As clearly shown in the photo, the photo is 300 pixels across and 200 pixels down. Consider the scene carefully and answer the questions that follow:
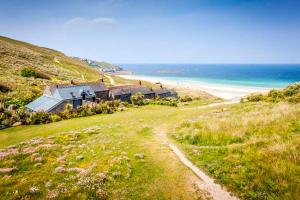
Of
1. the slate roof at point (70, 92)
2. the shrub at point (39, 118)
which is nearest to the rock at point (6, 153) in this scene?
the shrub at point (39, 118)

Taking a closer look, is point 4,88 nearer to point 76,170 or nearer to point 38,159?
point 38,159

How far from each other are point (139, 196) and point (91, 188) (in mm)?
2889

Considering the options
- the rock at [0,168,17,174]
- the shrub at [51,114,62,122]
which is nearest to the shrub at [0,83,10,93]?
the shrub at [51,114,62,122]

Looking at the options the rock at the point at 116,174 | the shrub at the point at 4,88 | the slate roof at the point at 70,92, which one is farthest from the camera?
the shrub at the point at 4,88

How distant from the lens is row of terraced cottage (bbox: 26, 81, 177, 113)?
154 ft

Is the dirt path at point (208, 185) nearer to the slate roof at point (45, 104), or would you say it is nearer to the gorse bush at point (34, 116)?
the gorse bush at point (34, 116)

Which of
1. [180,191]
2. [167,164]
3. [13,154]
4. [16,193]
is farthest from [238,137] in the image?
[13,154]

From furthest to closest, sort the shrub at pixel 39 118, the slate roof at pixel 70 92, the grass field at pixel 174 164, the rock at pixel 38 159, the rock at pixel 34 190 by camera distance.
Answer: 1. the slate roof at pixel 70 92
2. the shrub at pixel 39 118
3. the rock at pixel 38 159
4. the rock at pixel 34 190
5. the grass field at pixel 174 164

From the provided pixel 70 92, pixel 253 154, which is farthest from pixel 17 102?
pixel 253 154

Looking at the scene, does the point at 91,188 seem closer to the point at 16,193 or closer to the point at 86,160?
the point at 16,193

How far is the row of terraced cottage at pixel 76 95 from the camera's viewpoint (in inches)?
1850

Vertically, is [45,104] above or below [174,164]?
above

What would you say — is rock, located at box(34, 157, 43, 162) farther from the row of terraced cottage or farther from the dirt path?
the row of terraced cottage

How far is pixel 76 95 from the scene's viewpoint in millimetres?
56156
